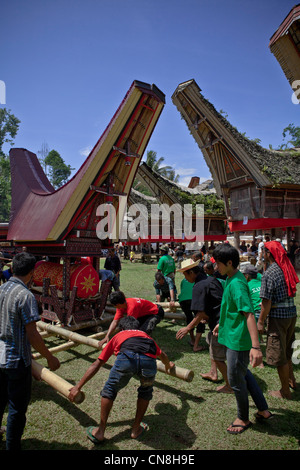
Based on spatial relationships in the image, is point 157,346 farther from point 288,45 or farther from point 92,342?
point 288,45

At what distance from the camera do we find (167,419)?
11.4 ft

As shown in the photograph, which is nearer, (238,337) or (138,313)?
(238,337)

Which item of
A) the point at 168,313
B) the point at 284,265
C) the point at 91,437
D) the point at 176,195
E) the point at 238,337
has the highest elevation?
the point at 176,195

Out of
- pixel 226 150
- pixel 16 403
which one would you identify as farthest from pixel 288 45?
pixel 226 150

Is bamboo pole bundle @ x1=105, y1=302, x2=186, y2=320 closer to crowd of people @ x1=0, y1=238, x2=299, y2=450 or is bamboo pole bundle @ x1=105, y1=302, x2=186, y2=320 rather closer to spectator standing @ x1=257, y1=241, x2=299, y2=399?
crowd of people @ x1=0, y1=238, x2=299, y2=450

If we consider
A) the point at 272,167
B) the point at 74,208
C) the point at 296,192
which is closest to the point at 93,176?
the point at 74,208

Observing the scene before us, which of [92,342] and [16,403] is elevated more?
[16,403]

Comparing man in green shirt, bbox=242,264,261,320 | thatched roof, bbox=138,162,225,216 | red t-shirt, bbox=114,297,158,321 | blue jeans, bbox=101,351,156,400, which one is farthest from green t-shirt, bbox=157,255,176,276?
thatched roof, bbox=138,162,225,216

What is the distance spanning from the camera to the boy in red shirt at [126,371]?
296 cm

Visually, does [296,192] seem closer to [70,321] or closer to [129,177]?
[129,177]

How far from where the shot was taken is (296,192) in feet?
49.6

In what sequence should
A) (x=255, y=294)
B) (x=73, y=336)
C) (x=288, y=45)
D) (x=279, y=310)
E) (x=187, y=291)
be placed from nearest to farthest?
(x=288, y=45) → (x=279, y=310) → (x=73, y=336) → (x=255, y=294) → (x=187, y=291)

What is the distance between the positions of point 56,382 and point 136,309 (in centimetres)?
157
